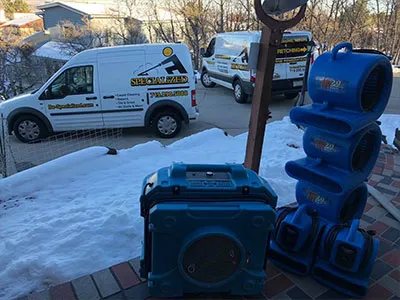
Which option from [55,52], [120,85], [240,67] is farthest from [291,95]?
[55,52]

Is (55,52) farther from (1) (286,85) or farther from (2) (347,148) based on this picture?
(2) (347,148)

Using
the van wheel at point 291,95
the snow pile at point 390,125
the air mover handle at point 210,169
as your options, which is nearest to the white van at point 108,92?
the snow pile at point 390,125

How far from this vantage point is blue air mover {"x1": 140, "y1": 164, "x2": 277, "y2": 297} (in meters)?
1.92

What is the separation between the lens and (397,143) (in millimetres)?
5430

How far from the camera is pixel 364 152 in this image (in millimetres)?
2648

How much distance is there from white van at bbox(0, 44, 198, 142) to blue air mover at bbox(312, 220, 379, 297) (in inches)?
227

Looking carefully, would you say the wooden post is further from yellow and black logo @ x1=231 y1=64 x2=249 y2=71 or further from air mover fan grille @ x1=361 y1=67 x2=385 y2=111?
yellow and black logo @ x1=231 y1=64 x2=249 y2=71

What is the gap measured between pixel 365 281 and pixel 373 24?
1932 cm

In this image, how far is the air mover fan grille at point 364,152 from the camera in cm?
262

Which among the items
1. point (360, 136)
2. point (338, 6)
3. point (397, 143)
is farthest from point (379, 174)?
point (338, 6)

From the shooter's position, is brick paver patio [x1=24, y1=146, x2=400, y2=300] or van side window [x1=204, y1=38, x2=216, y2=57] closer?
brick paver patio [x1=24, y1=146, x2=400, y2=300]

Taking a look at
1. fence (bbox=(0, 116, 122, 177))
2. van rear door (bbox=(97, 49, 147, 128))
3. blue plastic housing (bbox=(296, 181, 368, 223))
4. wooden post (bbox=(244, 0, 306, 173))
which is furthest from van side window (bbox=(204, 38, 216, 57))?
blue plastic housing (bbox=(296, 181, 368, 223))

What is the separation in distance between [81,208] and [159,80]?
4718 millimetres

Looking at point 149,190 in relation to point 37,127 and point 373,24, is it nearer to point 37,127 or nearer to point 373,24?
point 37,127
